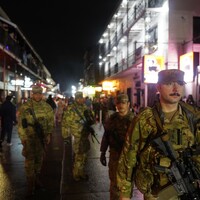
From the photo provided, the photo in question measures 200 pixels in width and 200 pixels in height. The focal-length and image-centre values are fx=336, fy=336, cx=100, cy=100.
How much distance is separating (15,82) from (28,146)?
2195 centimetres

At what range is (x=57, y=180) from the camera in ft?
22.3

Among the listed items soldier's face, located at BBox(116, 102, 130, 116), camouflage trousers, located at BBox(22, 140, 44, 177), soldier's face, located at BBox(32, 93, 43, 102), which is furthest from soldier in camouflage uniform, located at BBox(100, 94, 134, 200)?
soldier's face, located at BBox(32, 93, 43, 102)

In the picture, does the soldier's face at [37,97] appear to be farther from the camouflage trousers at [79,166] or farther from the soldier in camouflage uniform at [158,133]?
the soldier in camouflage uniform at [158,133]

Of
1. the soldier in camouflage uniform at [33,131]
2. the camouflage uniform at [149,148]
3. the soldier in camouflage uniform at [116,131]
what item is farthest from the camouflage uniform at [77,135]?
the camouflage uniform at [149,148]

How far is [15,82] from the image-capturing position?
27.1 meters

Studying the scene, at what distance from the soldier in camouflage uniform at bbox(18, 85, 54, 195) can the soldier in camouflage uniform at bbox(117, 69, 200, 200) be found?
11.3ft

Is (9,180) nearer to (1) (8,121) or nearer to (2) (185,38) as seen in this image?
(1) (8,121)

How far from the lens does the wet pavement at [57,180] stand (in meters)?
5.85

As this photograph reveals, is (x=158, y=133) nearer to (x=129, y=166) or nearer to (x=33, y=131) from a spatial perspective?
(x=129, y=166)

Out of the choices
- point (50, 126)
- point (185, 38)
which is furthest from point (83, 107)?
point (185, 38)

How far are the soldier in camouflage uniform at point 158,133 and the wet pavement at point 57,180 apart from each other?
127 inches

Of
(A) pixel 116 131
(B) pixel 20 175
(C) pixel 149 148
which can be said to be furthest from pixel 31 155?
(C) pixel 149 148

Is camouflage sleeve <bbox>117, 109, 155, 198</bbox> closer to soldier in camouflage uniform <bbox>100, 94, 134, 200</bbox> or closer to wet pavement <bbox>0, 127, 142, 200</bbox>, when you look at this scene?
soldier in camouflage uniform <bbox>100, 94, 134, 200</bbox>

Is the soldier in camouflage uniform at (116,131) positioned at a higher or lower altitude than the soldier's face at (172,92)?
lower
